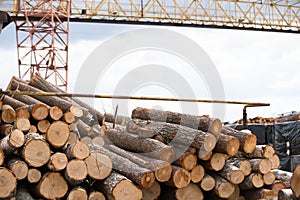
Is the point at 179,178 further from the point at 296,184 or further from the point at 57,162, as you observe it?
the point at 296,184

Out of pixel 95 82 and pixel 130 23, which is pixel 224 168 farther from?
pixel 130 23

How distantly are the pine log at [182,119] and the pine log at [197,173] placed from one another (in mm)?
532

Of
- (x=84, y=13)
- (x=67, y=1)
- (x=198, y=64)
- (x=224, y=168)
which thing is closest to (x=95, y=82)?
(x=198, y=64)

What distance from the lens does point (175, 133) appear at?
5445 millimetres

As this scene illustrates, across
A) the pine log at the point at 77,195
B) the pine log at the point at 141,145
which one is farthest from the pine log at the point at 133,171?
the pine log at the point at 77,195

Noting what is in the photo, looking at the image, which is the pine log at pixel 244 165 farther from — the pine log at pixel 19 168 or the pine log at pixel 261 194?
the pine log at pixel 19 168

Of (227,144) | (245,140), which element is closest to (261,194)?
(245,140)

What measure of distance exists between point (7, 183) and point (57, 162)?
0.65 m

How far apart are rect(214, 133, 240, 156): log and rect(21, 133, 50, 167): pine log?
90.7 inches

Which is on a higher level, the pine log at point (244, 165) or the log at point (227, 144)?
the log at point (227, 144)

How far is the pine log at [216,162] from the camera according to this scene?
535 centimetres

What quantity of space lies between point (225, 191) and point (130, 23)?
67.4ft

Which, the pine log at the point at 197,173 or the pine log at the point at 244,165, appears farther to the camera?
the pine log at the point at 244,165

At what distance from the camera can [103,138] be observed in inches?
279
